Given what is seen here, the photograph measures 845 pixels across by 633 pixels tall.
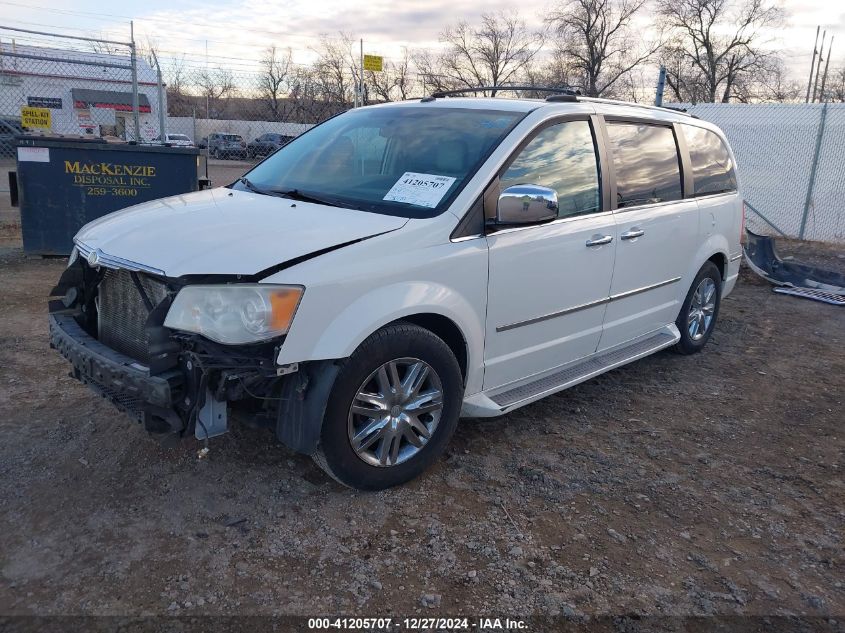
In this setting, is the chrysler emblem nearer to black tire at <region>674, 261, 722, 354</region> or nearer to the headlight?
the headlight

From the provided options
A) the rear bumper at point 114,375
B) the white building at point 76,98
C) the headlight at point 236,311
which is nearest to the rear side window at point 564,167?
the headlight at point 236,311

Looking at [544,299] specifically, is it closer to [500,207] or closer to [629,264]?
[500,207]

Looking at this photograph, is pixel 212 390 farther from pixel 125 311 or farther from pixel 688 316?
pixel 688 316

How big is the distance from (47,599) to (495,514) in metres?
1.81

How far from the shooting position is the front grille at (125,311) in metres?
3.00

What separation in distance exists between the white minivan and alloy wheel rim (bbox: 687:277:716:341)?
0.79m

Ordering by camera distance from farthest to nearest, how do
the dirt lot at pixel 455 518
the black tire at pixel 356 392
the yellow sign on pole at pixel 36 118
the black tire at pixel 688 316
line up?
the yellow sign on pole at pixel 36 118 → the black tire at pixel 688 316 → the black tire at pixel 356 392 → the dirt lot at pixel 455 518

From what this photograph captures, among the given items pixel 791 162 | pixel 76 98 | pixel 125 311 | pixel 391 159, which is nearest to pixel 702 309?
pixel 391 159

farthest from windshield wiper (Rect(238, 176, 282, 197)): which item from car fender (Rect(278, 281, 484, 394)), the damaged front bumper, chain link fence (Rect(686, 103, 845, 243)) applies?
chain link fence (Rect(686, 103, 845, 243))

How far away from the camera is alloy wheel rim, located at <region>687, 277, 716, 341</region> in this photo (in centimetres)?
548

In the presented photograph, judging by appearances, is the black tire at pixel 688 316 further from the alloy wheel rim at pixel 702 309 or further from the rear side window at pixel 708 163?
the rear side window at pixel 708 163

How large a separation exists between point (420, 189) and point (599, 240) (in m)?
1.21

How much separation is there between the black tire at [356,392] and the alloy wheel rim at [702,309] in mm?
2866

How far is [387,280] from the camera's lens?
3.00 m
